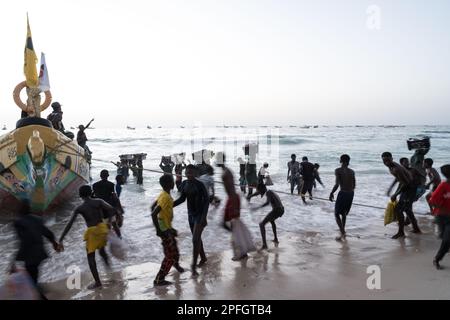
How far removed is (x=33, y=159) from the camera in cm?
919

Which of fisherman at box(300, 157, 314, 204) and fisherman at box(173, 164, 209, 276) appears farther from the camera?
fisherman at box(300, 157, 314, 204)

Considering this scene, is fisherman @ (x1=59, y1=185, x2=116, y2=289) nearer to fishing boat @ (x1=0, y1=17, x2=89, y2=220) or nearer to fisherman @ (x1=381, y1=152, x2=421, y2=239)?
fishing boat @ (x1=0, y1=17, x2=89, y2=220)

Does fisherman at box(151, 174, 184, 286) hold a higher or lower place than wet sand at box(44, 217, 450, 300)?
higher

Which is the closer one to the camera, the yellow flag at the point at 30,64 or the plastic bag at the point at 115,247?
the plastic bag at the point at 115,247

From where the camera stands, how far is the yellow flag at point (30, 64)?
32.9 feet

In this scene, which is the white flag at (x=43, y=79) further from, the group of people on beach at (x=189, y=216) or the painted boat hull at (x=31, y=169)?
the group of people on beach at (x=189, y=216)

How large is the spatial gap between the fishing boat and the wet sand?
4.19 meters

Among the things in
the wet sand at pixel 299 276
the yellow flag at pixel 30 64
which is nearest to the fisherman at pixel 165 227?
the wet sand at pixel 299 276

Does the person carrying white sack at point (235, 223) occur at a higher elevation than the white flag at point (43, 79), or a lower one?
lower

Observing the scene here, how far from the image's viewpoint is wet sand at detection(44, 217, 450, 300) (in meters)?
4.77

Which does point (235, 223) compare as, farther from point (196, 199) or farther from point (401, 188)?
point (401, 188)

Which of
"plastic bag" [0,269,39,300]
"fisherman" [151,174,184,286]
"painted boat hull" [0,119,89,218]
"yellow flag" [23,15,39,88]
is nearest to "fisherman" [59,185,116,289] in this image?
"fisherman" [151,174,184,286]
